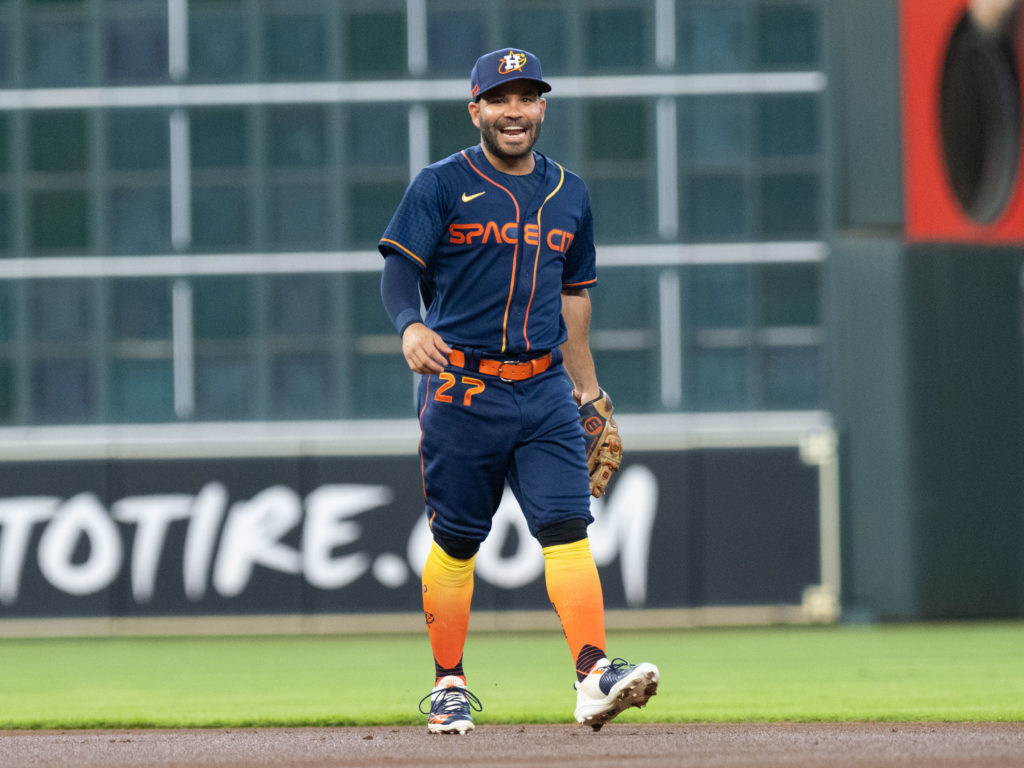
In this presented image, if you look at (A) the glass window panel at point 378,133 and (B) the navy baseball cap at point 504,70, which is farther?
(A) the glass window panel at point 378,133

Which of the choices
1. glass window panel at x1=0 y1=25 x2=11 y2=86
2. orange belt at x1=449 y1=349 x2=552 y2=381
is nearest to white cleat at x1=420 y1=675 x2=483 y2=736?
orange belt at x1=449 y1=349 x2=552 y2=381

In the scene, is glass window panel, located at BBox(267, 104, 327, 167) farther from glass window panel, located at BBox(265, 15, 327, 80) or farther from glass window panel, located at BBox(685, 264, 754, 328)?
glass window panel, located at BBox(685, 264, 754, 328)

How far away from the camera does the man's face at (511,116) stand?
213 inches

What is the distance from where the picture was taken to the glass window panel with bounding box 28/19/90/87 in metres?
13.5

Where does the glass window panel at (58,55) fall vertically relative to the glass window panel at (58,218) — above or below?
above

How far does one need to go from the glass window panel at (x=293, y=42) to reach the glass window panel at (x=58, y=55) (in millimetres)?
1405

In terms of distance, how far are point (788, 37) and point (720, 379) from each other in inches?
104

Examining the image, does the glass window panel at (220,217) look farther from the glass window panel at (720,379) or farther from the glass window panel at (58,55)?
the glass window panel at (720,379)

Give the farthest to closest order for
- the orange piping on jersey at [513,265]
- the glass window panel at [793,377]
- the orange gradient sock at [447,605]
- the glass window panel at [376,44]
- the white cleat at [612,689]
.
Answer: the glass window panel at [376,44] < the glass window panel at [793,377] < the orange gradient sock at [447,605] < the orange piping on jersey at [513,265] < the white cleat at [612,689]

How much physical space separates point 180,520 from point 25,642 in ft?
4.58

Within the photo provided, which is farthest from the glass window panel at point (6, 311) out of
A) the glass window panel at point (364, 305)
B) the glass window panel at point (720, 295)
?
the glass window panel at point (720, 295)

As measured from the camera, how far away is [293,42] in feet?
44.5

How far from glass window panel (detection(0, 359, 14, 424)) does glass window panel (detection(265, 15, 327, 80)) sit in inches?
117

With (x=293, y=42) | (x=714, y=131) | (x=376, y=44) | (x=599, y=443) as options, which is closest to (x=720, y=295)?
(x=714, y=131)
